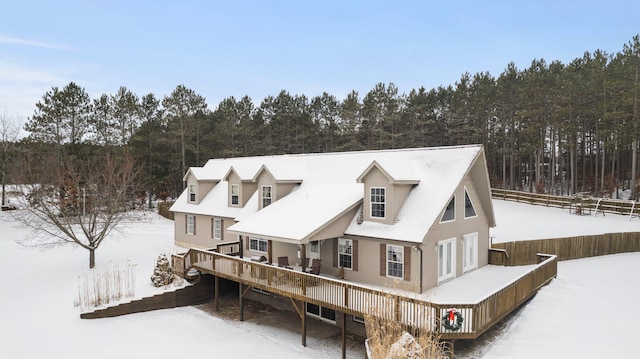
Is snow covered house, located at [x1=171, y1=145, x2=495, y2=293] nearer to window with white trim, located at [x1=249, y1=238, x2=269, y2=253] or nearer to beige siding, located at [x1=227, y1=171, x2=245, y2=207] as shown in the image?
window with white trim, located at [x1=249, y1=238, x2=269, y2=253]

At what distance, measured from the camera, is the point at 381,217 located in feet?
48.9

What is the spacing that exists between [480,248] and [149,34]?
2894cm

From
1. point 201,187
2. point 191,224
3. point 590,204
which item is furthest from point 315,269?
point 590,204

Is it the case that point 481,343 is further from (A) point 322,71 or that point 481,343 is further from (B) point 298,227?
(A) point 322,71

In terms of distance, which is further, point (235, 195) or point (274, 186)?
point (235, 195)

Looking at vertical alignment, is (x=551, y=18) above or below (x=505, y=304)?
above

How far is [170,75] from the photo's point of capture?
43.5 m

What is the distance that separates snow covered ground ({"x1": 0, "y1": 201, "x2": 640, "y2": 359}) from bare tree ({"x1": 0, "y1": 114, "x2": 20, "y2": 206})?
2055cm

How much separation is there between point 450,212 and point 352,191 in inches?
168

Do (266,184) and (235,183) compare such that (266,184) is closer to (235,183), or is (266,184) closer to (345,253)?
(235,183)

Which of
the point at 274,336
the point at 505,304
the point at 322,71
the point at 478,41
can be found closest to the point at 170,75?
the point at 322,71

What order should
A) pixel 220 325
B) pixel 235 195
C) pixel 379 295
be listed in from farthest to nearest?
pixel 235 195, pixel 220 325, pixel 379 295

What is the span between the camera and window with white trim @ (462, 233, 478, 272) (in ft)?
52.9

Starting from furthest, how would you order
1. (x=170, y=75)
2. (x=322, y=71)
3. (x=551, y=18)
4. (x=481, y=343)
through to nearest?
(x=322, y=71)
(x=170, y=75)
(x=551, y=18)
(x=481, y=343)
